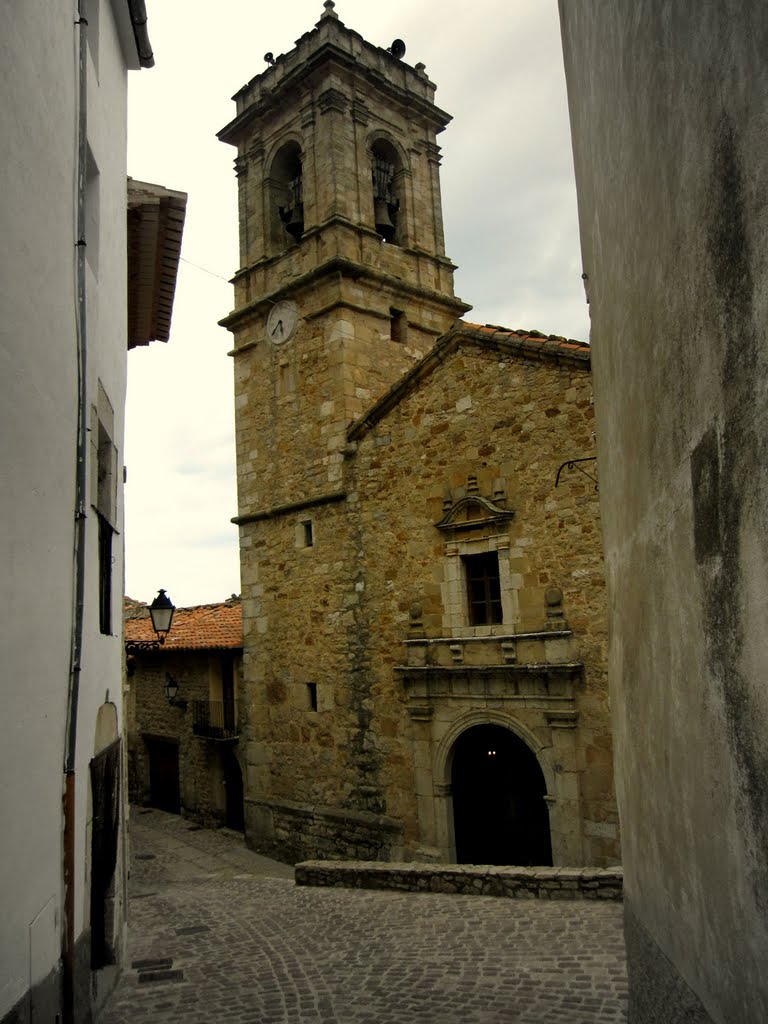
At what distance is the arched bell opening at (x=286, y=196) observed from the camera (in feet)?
50.0

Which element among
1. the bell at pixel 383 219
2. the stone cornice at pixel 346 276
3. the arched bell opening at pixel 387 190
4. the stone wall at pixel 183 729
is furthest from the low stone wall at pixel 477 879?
the bell at pixel 383 219

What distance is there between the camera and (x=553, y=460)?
10594 mm

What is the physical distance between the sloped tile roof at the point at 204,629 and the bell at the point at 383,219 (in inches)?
305

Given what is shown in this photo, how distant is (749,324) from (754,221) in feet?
0.72

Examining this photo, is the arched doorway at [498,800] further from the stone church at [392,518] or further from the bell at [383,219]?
the bell at [383,219]

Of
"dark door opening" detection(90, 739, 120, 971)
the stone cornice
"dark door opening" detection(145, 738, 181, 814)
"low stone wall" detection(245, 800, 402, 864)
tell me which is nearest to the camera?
"dark door opening" detection(90, 739, 120, 971)

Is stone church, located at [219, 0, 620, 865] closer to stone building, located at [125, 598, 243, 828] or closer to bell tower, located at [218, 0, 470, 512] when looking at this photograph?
bell tower, located at [218, 0, 470, 512]

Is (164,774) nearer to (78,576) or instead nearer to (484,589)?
(484,589)

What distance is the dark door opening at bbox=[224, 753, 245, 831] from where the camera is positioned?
1683 centimetres

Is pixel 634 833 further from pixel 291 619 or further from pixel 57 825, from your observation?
pixel 291 619

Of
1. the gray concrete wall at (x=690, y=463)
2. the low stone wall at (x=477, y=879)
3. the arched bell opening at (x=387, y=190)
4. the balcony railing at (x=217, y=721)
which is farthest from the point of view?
the balcony railing at (x=217, y=721)

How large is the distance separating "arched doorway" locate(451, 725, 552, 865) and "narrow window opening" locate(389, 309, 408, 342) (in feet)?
22.8

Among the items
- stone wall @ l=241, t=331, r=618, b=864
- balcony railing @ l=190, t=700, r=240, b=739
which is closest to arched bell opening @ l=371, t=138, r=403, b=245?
stone wall @ l=241, t=331, r=618, b=864

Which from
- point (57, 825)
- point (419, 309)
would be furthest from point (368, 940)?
point (419, 309)
